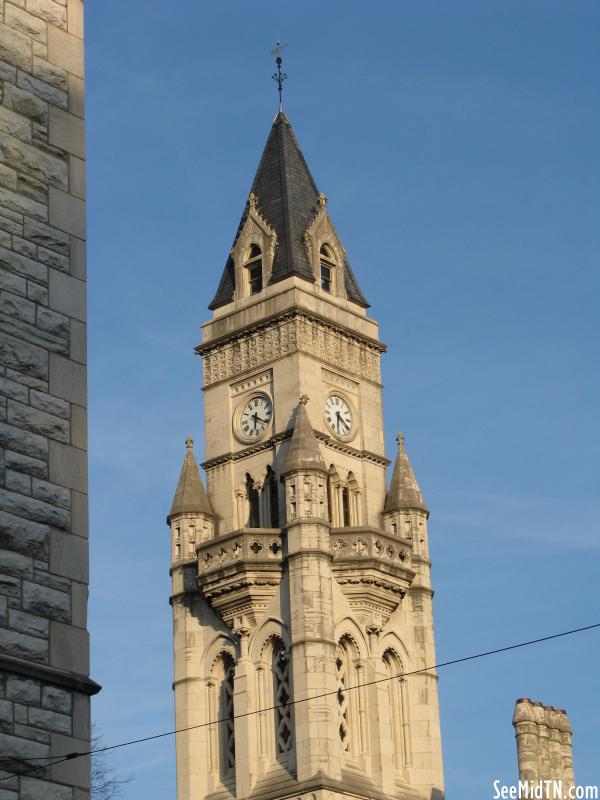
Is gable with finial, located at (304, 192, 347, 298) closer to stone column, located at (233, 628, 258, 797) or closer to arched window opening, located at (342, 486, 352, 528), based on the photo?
arched window opening, located at (342, 486, 352, 528)

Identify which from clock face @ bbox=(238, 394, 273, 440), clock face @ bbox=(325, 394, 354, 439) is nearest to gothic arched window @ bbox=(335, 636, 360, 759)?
clock face @ bbox=(325, 394, 354, 439)

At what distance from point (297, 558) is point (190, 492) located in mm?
5699

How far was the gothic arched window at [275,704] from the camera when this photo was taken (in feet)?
171

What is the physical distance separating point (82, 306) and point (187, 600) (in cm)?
3840

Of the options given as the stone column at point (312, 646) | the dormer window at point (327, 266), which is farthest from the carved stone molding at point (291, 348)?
the stone column at point (312, 646)

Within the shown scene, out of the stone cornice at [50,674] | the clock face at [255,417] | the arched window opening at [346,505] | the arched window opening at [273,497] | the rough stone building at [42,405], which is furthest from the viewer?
the clock face at [255,417]

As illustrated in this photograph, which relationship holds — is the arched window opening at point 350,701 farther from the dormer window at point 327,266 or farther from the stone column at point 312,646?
the dormer window at point 327,266

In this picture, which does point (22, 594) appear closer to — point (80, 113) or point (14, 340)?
point (14, 340)

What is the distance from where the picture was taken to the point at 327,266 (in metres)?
60.8

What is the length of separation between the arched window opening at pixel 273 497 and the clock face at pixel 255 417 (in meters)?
1.47

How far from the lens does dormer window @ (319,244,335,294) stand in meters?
60.2

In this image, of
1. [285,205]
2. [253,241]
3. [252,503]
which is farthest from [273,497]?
[285,205]

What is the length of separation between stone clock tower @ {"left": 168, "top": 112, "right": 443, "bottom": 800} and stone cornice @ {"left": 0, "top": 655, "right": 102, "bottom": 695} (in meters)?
33.9

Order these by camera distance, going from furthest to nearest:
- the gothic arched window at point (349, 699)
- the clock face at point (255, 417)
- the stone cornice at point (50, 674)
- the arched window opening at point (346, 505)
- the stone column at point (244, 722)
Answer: the clock face at point (255, 417) < the arched window opening at point (346, 505) < the gothic arched window at point (349, 699) < the stone column at point (244, 722) < the stone cornice at point (50, 674)
